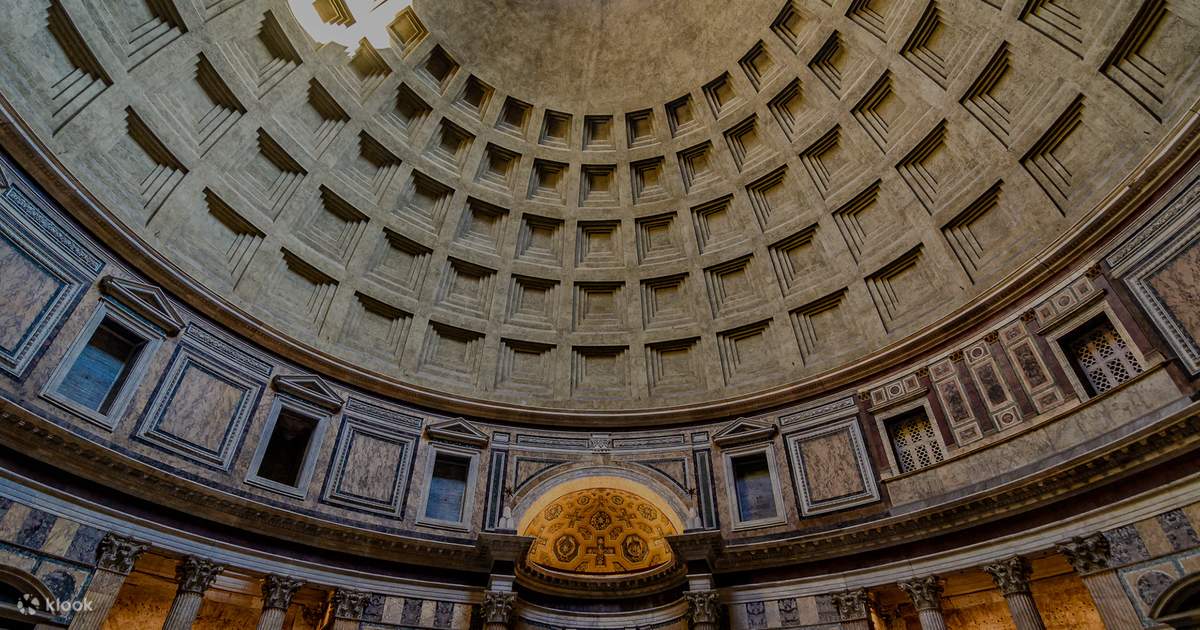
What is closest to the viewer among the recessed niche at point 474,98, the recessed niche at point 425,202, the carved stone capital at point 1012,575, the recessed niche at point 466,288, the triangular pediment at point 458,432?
the carved stone capital at point 1012,575

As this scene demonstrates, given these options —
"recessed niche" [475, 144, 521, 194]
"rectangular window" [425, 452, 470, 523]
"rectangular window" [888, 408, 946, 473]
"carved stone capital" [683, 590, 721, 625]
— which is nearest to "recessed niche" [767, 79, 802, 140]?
"recessed niche" [475, 144, 521, 194]

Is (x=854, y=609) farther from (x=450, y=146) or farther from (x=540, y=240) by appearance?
(x=450, y=146)

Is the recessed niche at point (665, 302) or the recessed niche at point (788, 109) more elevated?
the recessed niche at point (788, 109)

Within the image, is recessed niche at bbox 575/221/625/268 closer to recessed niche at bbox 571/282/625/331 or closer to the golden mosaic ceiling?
recessed niche at bbox 571/282/625/331

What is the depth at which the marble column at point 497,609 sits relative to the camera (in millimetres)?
15289

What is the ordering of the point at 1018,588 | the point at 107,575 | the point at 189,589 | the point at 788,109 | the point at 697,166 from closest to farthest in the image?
1. the point at 107,575
2. the point at 1018,588
3. the point at 189,589
4. the point at 788,109
5. the point at 697,166

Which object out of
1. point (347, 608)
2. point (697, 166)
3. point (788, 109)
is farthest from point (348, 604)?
point (788, 109)

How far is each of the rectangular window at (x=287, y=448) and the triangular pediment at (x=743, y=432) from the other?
11.9 m

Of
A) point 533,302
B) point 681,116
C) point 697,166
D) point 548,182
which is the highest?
point 681,116

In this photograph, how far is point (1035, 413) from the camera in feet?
44.8

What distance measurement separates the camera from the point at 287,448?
54.4 feet

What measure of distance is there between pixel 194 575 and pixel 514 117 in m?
17.6

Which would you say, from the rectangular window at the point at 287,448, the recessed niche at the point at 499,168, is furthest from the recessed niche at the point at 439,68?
the rectangular window at the point at 287,448

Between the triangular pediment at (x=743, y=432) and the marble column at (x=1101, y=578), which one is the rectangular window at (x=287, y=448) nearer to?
the triangular pediment at (x=743, y=432)
